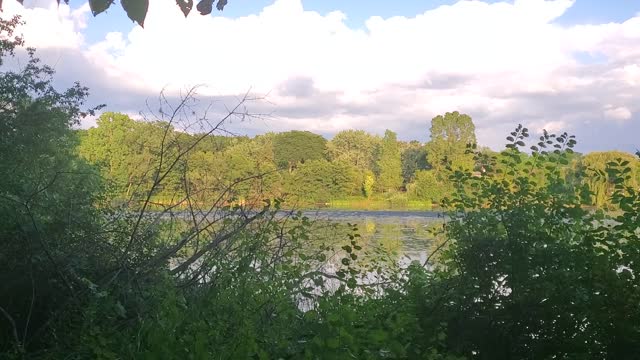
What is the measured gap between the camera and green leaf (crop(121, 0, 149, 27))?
1.84m

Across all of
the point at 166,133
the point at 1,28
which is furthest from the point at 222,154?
the point at 1,28

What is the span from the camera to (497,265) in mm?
5191

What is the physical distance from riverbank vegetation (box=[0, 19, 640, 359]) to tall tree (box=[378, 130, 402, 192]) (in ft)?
89.1

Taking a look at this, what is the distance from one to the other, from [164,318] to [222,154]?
264cm

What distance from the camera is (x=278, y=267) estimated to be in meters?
5.05

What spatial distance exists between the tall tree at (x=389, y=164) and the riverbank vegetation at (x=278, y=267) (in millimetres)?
27145

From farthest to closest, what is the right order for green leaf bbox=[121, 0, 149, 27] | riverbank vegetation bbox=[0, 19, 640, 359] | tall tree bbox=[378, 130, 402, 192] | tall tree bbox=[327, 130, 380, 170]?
tall tree bbox=[327, 130, 380, 170] → tall tree bbox=[378, 130, 402, 192] → riverbank vegetation bbox=[0, 19, 640, 359] → green leaf bbox=[121, 0, 149, 27]

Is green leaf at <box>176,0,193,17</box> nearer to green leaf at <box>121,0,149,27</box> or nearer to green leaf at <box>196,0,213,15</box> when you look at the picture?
green leaf at <box>196,0,213,15</box>

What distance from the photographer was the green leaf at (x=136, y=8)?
1.84 metres

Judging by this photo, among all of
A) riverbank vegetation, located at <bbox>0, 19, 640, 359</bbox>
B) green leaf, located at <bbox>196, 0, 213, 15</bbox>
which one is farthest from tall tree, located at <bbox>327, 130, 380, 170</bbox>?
green leaf, located at <bbox>196, 0, 213, 15</bbox>

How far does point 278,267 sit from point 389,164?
43.6 metres

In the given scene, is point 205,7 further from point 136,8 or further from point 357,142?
point 357,142

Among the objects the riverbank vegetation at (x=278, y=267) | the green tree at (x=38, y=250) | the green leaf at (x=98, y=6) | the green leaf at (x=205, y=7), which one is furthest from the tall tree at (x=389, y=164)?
the green leaf at (x=98, y=6)

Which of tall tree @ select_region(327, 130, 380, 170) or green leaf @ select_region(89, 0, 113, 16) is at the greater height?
tall tree @ select_region(327, 130, 380, 170)
